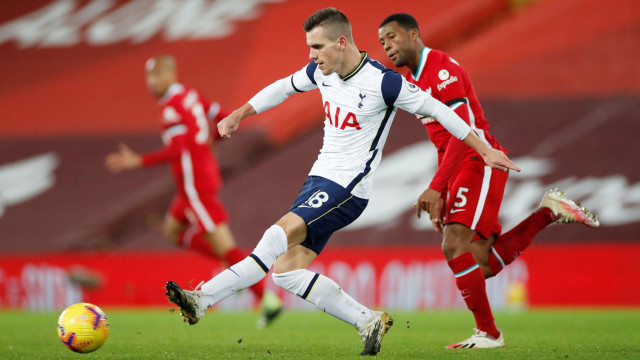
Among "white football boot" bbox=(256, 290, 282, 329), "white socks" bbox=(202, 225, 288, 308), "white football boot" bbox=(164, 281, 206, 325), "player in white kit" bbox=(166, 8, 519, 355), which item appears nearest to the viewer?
"white football boot" bbox=(164, 281, 206, 325)

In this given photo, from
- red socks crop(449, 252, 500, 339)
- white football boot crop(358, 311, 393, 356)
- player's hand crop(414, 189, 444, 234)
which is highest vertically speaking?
player's hand crop(414, 189, 444, 234)

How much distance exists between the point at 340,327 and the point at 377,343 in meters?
2.94

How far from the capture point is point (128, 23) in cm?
1490

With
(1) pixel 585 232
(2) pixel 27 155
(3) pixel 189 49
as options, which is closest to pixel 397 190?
Answer: (1) pixel 585 232

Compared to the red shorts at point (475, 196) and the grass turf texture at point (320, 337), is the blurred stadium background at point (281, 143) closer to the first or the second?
the grass turf texture at point (320, 337)

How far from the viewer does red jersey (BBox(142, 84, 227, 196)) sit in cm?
804

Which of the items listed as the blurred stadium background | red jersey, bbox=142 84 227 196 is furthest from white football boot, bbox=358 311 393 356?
the blurred stadium background

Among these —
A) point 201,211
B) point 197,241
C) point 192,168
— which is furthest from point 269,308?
point 192,168

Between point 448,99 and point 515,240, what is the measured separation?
128cm

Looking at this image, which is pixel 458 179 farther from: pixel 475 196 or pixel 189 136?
pixel 189 136

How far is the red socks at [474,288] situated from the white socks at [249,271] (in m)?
1.38

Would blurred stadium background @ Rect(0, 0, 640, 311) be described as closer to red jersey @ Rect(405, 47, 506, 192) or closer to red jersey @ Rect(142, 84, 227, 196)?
red jersey @ Rect(142, 84, 227, 196)

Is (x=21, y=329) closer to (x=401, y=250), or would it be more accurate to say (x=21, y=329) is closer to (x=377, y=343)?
(x=377, y=343)

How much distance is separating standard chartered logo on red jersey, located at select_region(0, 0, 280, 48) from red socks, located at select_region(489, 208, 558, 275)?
386 inches
